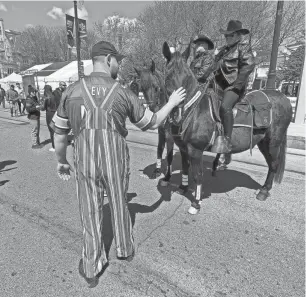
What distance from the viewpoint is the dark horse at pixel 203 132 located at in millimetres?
3197

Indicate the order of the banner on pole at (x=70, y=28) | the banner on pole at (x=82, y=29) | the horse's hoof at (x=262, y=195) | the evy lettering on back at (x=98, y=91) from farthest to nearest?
the banner on pole at (x=82, y=29) < the banner on pole at (x=70, y=28) < the horse's hoof at (x=262, y=195) < the evy lettering on back at (x=98, y=91)

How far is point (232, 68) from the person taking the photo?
3615 millimetres

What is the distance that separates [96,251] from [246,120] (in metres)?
3.08

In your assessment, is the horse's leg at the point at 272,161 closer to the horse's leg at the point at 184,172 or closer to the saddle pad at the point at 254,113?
the saddle pad at the point at 254,113

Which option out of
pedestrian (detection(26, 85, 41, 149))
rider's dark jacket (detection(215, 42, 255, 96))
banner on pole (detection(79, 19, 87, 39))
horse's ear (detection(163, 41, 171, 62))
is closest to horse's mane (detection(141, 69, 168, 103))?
rider's dark jacket (detection(215, 42, 255, 96))

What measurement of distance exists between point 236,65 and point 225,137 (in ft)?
3.72

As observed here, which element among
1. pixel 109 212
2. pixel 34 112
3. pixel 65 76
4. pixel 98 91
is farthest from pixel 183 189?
pixel 65 76

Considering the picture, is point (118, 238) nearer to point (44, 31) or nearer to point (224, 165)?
point (224, 165)

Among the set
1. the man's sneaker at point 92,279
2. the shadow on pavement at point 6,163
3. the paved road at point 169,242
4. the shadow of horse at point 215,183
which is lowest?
the shadow on pavement at point 6,163

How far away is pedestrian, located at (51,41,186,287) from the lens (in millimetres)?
1930

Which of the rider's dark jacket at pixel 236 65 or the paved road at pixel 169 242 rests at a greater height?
the rider's dark jacket at pixel 236 65

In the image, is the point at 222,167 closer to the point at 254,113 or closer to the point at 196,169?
the point at 254,113

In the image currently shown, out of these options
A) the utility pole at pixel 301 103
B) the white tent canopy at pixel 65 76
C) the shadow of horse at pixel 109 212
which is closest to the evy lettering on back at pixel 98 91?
the shadow of horse at pixel 109 212

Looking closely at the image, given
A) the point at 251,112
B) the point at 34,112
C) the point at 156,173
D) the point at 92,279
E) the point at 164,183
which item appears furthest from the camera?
the point at 34,112
